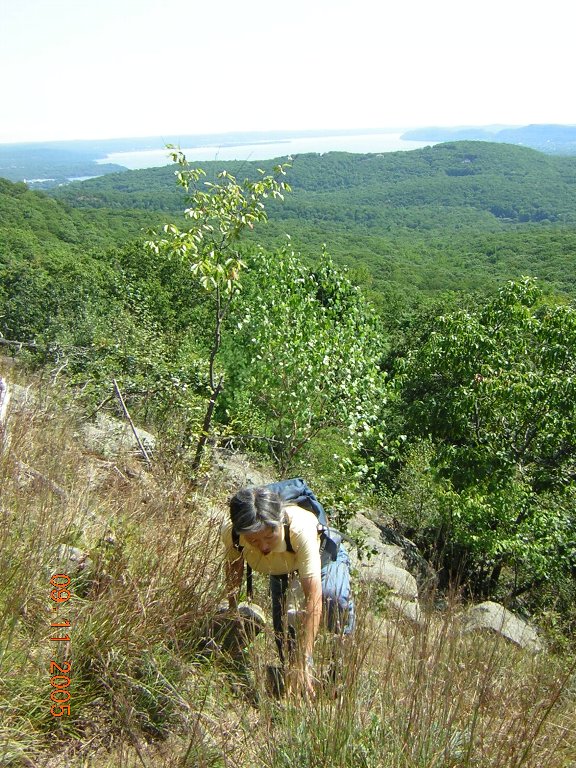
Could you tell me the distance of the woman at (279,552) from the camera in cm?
232

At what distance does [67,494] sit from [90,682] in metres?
0.96

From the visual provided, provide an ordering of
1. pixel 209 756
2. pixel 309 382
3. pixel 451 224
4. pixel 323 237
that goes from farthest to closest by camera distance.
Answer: pixel 451 224 → pixel 323 237 → pixel 309 382 → pixel 209 756

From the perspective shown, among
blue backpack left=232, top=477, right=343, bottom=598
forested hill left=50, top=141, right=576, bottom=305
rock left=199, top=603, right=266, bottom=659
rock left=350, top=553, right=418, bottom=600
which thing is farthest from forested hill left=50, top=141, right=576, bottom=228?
rock left=199, top=603, right=266, bottom=659

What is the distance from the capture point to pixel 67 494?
2734 millimetres

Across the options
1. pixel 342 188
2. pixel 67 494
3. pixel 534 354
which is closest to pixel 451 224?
pixel 342 188

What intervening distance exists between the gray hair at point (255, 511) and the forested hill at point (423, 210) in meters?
27.4

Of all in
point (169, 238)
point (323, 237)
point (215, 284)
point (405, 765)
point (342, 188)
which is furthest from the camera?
point (342, 188)

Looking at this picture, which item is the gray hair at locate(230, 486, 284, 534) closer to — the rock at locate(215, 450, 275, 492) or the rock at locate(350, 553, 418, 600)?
the rock at locate(350, 553, 418, 600)

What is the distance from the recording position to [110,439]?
4676mm

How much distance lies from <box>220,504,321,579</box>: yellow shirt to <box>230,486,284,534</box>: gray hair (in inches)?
3.4

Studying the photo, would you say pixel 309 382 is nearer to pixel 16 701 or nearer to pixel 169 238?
pixel 169 238

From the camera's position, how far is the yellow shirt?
2357 mm
